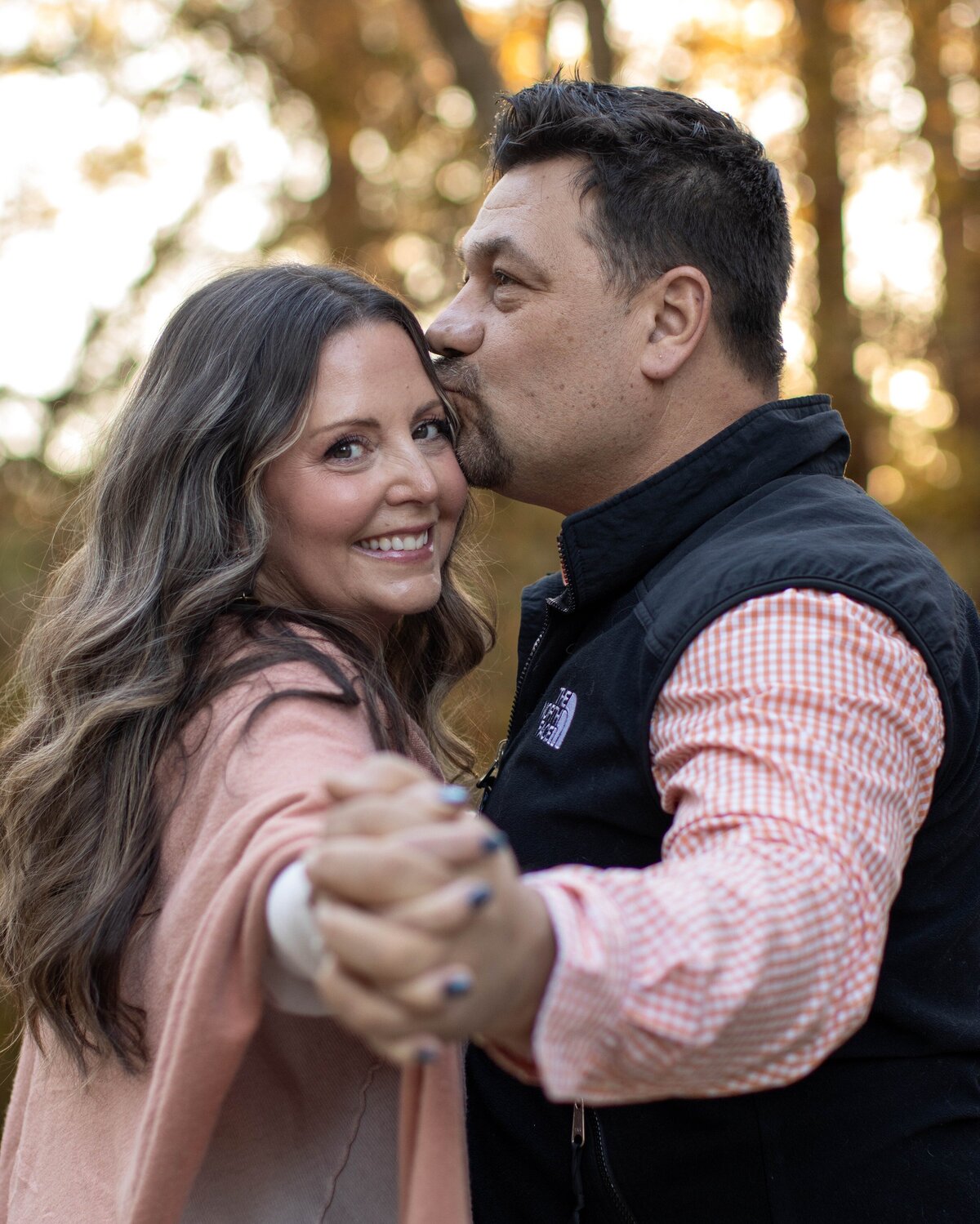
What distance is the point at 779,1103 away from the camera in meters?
1.75

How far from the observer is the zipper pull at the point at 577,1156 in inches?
70.7

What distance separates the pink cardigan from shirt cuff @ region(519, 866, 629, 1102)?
0.27 meters

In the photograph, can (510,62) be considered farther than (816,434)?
Yes

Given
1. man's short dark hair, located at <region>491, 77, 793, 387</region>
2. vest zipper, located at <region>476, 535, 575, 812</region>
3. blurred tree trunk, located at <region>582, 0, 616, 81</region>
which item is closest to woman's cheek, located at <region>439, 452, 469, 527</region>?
vest zipper, located at <region>476, 535, 575, 812</region>

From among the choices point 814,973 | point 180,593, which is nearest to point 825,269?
point 180,593

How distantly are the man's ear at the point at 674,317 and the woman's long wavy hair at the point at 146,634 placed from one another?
429mm

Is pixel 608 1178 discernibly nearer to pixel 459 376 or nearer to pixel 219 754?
pixel 219 754

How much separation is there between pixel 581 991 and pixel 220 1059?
0.50 m

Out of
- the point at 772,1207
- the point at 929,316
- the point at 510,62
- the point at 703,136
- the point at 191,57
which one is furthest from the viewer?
the point at 929,316

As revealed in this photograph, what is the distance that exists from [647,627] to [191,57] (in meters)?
7.06

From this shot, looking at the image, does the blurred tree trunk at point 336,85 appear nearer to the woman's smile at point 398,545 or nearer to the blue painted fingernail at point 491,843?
the woman's smile at point 398,545

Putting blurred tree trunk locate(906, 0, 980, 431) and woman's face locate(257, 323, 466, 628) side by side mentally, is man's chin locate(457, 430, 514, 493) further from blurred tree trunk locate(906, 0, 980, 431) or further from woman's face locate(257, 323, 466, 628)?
blurred tree trunk locate(906, 0, 980, 431)

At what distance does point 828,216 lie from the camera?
8.46m

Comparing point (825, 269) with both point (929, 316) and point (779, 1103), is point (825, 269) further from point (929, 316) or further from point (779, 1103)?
point (779, 1103)
